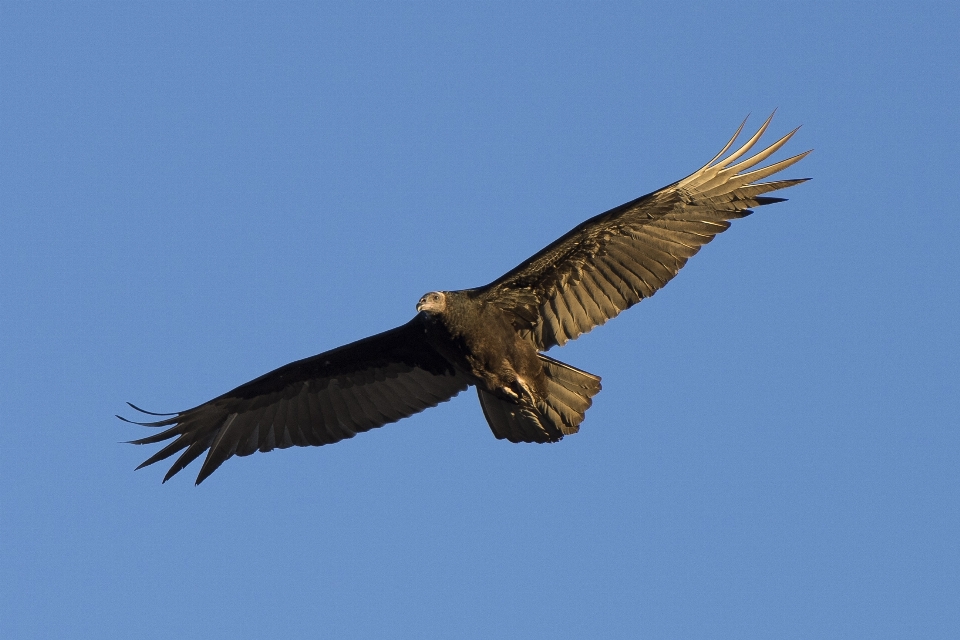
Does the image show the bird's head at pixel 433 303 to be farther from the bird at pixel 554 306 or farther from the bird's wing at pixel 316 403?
the bird's wing at pixel 316 403

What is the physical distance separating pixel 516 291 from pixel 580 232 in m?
0.73

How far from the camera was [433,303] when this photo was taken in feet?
35.2

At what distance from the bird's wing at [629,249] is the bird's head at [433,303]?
1.18 feet

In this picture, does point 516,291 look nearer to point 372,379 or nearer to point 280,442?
point 372,379

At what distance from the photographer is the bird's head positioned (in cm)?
1070

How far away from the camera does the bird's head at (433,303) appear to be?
1070 cm

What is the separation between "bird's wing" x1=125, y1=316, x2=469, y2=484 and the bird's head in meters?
1.25

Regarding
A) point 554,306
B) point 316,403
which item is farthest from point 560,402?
point 316,403

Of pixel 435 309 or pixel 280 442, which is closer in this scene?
pixel 435 309

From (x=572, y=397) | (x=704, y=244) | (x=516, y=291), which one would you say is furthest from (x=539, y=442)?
(x=704, y=244)

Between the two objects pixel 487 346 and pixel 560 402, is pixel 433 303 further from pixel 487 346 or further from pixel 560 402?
pixel 560 402

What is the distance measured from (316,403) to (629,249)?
3235 millimetres

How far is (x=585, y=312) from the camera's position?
11.2 meters

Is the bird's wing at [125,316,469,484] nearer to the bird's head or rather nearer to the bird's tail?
the bird's tail
